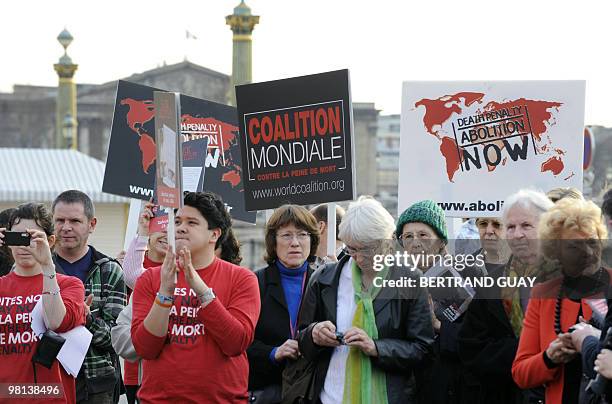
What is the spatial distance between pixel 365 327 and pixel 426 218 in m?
0.86

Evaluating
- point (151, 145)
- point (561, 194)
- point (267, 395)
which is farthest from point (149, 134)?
point (561, 194)

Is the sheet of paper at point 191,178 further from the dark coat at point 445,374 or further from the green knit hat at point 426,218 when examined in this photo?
the dark coat at point 445,374

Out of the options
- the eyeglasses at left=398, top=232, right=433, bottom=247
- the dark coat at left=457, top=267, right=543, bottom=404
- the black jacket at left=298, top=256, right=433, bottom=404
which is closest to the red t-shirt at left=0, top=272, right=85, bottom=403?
the black jacket at left=298, top=256, right=433, bottom=404

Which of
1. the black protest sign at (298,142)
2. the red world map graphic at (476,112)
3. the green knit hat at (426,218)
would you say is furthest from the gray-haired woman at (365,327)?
the red world map graphic at (476,112)

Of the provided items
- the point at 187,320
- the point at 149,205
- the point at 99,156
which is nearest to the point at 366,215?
the point at 187,320

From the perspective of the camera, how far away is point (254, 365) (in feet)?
23.3

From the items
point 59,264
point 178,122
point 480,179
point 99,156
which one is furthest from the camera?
point 99,156

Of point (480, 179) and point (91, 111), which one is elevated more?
point (91, 111)

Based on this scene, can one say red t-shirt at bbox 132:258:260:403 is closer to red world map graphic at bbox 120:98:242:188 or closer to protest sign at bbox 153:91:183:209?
protest sign at bbox 153:91:183:209

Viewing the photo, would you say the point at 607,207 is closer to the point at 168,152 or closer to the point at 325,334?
the point at 325,334

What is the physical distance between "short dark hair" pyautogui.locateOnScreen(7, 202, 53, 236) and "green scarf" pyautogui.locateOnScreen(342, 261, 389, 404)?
5.95 ft

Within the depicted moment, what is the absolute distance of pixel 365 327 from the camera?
6.46m

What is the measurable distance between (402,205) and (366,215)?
6.69ft

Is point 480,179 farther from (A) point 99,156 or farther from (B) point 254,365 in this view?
(A) point 99,156
